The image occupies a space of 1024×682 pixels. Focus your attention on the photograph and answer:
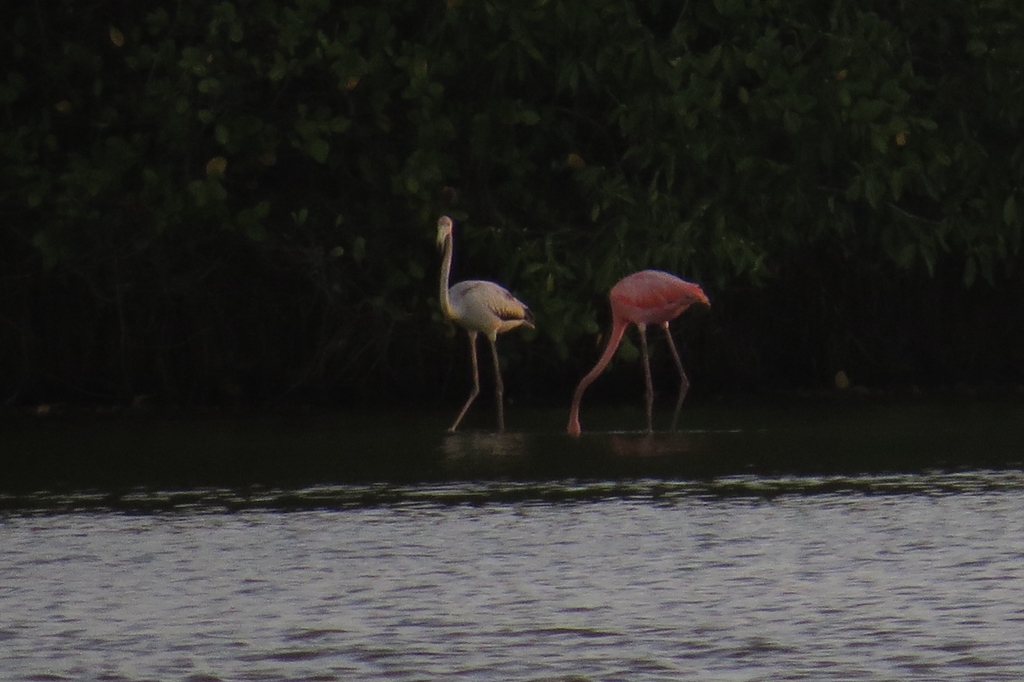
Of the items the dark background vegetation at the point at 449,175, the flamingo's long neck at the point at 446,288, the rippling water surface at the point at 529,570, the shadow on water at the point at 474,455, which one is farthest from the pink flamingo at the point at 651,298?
the rippling water surface at the point at 529,570

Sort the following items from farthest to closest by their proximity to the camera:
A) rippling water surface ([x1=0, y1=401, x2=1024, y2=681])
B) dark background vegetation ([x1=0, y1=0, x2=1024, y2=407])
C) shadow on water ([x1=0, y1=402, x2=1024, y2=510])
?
dark background vegetation ([x1=0, y1=0, x2=1024, y2=407]) < shadow on water ([x1=0, y1=402, x2=1024, y2=510]) < rippling water surface ([x1=0, y1=401, x2=1024, y2=681])

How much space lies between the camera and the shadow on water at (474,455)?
396 inches

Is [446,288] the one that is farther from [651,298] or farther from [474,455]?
[474,455]

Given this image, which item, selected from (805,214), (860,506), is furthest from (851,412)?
(860,506)

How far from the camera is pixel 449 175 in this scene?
1584cm

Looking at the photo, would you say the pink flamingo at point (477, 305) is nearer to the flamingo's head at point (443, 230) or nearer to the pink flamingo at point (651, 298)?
the flamingo's head at point (443, 230)

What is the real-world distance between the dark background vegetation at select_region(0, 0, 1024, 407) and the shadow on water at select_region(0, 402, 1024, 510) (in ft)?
4.36

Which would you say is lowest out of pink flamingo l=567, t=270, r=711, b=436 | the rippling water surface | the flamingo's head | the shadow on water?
the rippling water surface

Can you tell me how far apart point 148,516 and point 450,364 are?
7601 mm

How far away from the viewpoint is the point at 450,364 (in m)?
16.8

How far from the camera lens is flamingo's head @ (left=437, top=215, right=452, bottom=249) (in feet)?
48.0

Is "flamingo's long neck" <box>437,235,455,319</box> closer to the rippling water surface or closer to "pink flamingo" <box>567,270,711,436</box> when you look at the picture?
"pink flamingo" <box>567,270,711,436</box>

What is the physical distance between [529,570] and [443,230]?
722cm

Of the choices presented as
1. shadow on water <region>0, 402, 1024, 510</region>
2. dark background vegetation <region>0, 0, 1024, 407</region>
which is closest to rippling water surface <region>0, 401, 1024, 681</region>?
shadow on water <region>0, 402, 1024, 510</region>
